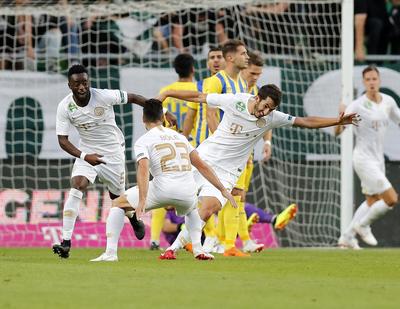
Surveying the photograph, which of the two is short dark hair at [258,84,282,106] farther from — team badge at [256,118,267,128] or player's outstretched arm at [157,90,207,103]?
player's outstretched arm at [157,90,207,103]

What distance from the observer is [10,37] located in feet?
61.9

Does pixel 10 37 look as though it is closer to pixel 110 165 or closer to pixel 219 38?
pixel 219 38

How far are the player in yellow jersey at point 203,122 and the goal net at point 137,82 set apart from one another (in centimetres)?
303

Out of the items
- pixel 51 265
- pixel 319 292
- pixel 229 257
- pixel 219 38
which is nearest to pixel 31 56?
pixel 219 38

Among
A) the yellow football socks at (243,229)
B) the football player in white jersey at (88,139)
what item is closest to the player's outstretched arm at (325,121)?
the football player in white jersey at (88,139)

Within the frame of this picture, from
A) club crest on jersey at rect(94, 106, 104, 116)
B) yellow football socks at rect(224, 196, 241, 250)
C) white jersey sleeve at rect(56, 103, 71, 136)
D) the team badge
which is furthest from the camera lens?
yellow football socks at rect(224, 196, 241, 250)

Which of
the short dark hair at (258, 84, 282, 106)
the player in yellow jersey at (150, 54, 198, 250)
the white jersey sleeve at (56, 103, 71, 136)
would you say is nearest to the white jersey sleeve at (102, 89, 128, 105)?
the white jersey sleeve at (56, 103, 71, 136)

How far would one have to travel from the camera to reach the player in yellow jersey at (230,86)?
1329 centimetres

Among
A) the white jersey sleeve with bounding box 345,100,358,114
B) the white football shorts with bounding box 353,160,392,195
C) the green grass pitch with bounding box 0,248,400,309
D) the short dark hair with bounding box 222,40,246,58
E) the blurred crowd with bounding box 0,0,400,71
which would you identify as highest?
the blurred crowd with bounding box 0,0,400,71

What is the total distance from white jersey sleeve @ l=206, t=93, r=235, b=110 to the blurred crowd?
5755mm

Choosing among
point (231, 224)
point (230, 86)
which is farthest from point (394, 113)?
point (231, 224)

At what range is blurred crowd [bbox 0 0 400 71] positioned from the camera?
18.6 metres

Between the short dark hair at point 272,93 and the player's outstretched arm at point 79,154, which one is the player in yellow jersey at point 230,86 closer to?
the short dark hair at point 272,93

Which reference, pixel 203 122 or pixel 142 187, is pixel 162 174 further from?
pixel 203 122
